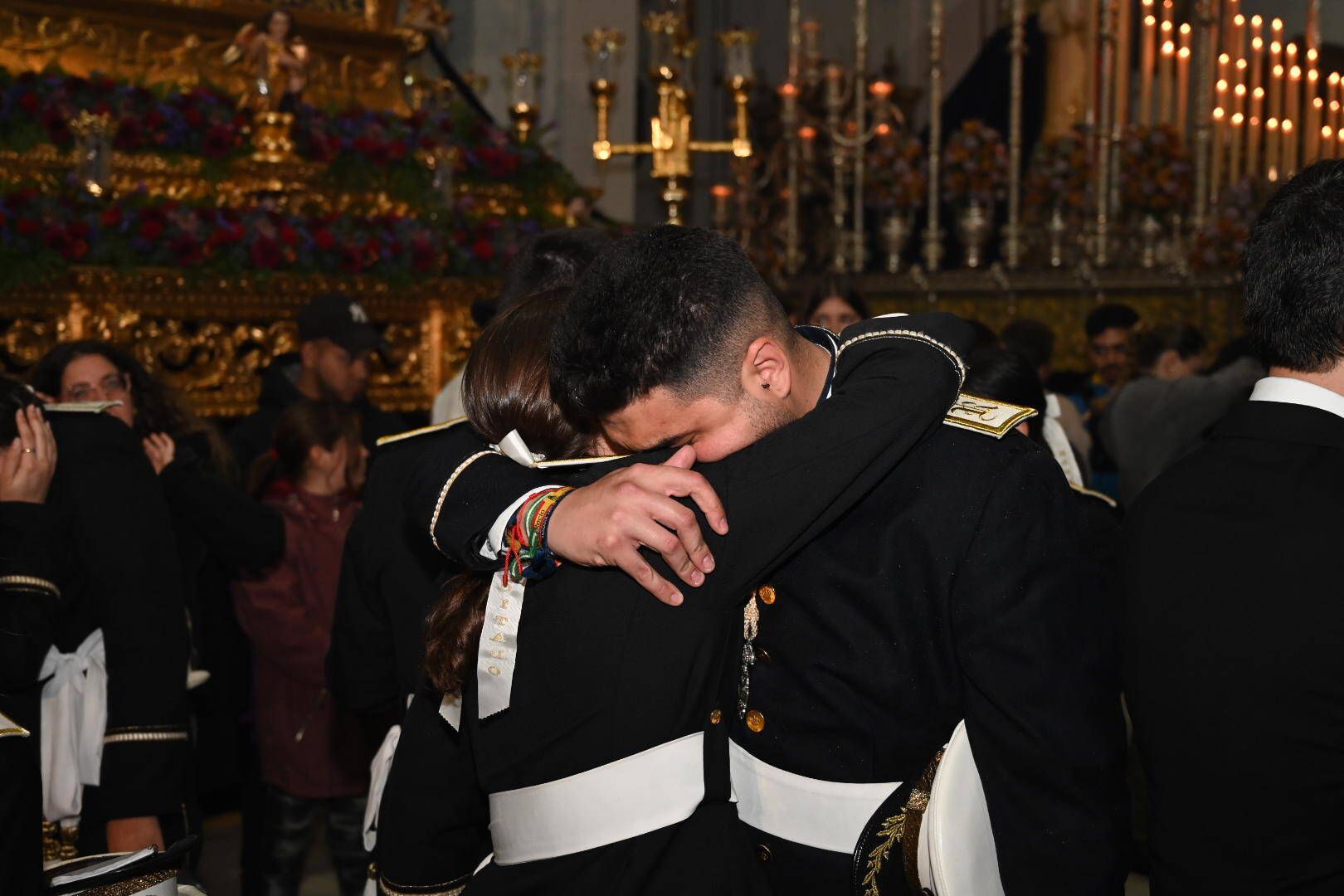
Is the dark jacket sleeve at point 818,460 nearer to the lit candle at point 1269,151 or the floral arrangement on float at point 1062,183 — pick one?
the floral arrangement on float at point 1062,183

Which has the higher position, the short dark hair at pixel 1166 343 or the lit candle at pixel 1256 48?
the lit candle at pixel 1256 48

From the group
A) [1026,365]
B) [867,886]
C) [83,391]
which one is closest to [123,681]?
[83,391]

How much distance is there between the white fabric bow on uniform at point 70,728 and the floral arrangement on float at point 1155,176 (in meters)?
6.98

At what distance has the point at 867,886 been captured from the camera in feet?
5.56

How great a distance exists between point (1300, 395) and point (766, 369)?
660 mm

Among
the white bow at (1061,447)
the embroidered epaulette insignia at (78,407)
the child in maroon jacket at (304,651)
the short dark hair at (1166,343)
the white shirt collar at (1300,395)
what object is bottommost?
the child in maroon jacket at (304,651)

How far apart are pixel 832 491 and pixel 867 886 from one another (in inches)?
19.4

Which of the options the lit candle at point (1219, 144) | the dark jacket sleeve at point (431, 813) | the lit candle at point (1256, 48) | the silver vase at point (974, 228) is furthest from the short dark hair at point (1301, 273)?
the lit candle at point (1256, 48)

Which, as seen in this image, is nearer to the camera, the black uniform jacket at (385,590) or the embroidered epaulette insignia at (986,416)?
the embroidered epaulette insignia at (986,416)

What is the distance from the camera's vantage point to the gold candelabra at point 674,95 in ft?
24.7

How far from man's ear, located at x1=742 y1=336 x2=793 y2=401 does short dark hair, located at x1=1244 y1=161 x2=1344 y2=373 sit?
1.93 feet

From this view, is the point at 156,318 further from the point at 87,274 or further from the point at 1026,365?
the point at 1026,365

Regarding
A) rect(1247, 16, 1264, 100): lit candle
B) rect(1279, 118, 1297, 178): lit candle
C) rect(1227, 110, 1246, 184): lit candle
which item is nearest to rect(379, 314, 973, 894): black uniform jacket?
rect(1227, 110, 1246, 184): lit candle

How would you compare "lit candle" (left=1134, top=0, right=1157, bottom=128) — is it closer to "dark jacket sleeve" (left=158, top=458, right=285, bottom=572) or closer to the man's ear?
"dark jacket sleeve" (left=158, top=458, right=285, bottom=572)
